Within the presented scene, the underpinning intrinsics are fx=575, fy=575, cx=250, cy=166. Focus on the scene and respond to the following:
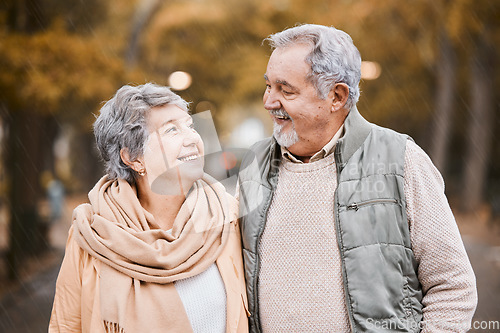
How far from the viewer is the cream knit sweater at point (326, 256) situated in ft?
9.75

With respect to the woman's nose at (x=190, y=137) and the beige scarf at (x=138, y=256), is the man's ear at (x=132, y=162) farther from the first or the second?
the woman's nose at (x=190, y=137)

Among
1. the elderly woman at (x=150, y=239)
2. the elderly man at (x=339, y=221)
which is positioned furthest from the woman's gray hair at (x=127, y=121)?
the elderly man at (x=339, y=221)

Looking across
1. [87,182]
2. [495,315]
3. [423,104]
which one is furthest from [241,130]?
[495,315]

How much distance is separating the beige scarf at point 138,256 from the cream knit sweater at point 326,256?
373 mm

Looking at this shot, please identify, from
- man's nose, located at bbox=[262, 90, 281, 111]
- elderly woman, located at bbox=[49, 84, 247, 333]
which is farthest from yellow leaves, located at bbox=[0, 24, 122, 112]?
man's nose, located at bbox=[262, 90, 281, 111]

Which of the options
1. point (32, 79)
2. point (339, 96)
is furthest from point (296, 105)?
point (32, 79)

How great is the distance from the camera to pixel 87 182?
25.4 metres

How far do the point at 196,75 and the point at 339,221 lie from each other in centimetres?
1692

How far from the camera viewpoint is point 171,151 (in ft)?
10.4

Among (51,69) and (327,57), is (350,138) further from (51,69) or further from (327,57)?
(51,69)

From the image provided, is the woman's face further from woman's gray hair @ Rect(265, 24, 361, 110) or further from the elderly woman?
woman's gray hair @ Rect(265, 24, 361, 110)

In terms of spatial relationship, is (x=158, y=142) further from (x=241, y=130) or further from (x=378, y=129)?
(x=241, y=130)

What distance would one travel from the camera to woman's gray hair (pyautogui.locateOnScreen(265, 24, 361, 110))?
3131mm

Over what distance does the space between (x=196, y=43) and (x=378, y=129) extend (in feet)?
52.2
